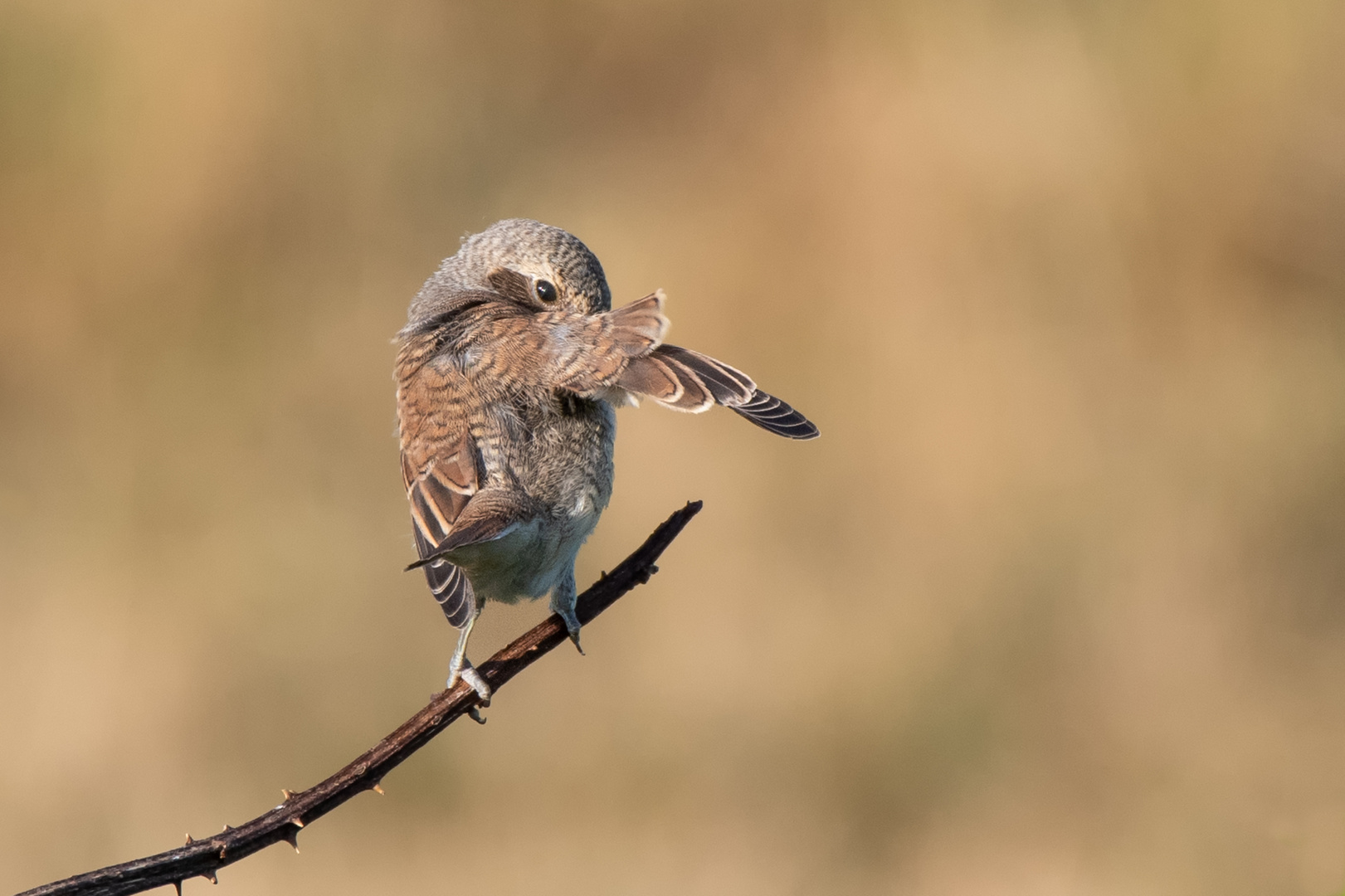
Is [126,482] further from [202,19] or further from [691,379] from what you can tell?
[691,379]

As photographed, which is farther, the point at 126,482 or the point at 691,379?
the point at 126,482

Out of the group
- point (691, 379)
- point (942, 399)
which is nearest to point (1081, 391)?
point (942, 399)

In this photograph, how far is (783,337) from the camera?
Answer: 808 centimetres

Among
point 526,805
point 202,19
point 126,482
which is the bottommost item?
point 526,805

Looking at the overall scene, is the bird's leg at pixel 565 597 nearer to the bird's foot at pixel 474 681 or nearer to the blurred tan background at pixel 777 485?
the bird's foot at pixel 474 681

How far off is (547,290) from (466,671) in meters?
1.46

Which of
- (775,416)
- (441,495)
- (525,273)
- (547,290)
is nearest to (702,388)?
(775,416)

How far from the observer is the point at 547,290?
3.93 metres

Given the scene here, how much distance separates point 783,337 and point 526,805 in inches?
129

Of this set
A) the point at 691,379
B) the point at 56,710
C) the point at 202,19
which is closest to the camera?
the point at 691,379

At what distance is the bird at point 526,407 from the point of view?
3209 millimetres

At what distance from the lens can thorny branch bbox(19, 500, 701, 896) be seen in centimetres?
202

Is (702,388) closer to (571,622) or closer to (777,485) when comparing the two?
(571,622)

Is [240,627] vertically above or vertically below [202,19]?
below
